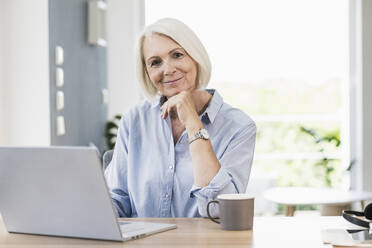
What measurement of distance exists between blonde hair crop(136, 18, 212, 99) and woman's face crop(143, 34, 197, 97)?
0.07 ft

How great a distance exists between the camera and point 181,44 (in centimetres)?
200

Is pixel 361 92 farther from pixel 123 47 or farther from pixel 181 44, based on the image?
pixel 181 44

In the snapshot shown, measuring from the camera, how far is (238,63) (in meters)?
5.41

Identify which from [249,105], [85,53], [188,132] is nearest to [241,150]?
[188,132]

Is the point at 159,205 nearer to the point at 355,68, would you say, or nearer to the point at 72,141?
the point at 72,141

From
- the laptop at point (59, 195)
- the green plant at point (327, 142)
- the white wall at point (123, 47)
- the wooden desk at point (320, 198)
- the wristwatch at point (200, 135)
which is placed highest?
the white wall at point (123, 47)

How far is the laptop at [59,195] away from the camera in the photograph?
4.45 feet

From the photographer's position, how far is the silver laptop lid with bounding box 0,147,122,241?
136 centimetres

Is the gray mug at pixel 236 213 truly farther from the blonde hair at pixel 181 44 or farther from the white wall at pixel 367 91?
the white wall at pixel 367 91

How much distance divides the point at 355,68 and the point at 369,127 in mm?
492

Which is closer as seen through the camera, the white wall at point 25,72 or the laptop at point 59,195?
the laptop at point 59,195

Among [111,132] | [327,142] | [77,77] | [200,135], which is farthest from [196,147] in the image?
[327,142]

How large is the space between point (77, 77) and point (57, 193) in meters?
2.65

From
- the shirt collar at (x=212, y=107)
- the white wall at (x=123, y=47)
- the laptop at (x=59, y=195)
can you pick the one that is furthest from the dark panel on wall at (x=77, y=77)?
the laptop at (x=59, y=195)
